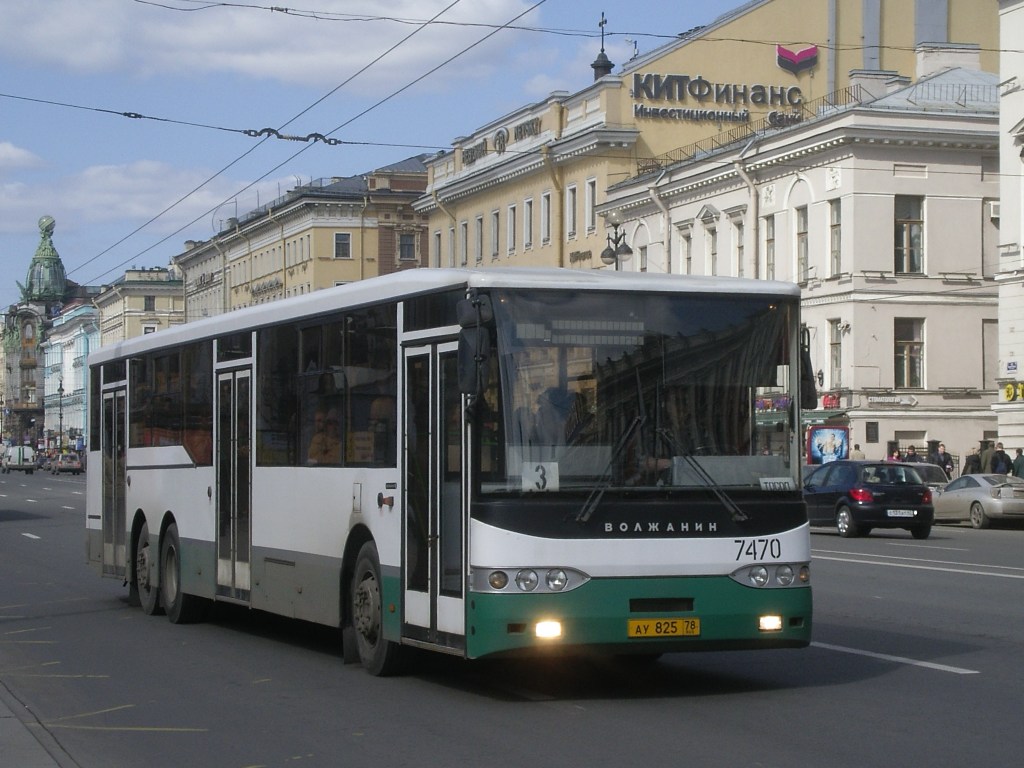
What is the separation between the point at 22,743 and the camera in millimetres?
9445

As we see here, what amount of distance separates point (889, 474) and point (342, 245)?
2316 inches

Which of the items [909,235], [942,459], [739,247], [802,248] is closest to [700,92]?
[739,247]

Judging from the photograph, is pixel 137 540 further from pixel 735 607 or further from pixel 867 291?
pixel 867 291

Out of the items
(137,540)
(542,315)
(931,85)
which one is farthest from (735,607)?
(931,85)

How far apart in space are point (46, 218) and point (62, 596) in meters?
184

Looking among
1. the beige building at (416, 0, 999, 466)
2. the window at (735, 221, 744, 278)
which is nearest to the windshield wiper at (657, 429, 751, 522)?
the beige building at (416, 0, 999, 466)

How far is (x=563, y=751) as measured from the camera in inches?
351

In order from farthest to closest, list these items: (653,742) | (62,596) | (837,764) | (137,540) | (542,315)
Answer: (62,596), (137,540), (542,315), (653,742), (837,764)

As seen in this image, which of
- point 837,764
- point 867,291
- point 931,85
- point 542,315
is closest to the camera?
point 837,764

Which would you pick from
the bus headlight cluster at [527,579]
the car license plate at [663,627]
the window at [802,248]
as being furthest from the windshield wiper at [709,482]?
the window at [802,248]

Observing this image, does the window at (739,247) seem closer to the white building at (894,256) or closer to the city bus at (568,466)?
the white building at (894,256)

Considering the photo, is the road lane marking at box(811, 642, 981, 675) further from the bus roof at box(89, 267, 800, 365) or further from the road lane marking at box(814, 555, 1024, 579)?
the road lane marking at box(814, 555, 1024, 579)

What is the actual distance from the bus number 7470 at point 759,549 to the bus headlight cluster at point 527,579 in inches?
39.8

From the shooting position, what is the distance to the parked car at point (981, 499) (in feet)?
121
